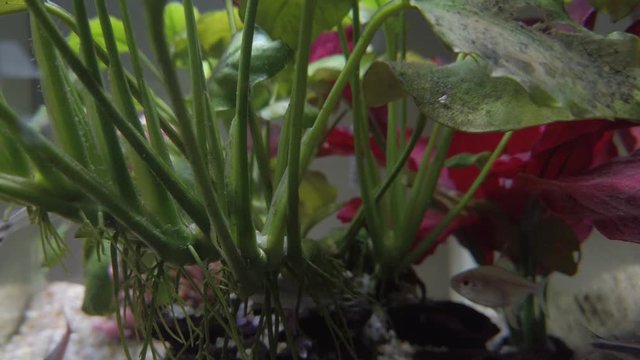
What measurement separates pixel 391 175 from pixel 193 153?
416 millimetres

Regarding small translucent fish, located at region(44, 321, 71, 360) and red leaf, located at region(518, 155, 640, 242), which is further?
small translucent fish, located at region(44, 321, 71, 360)

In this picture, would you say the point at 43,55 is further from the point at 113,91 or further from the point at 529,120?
the point at 529,120

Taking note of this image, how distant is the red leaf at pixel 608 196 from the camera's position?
0.66m

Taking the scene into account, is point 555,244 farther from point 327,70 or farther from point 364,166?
point 327,70

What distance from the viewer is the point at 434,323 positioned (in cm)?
90

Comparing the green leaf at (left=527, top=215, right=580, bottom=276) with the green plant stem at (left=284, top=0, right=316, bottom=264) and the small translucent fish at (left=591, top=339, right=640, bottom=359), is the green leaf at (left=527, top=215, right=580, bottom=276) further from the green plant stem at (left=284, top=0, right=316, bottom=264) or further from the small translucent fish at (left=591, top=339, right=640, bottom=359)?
the green plant stem at (left=284, top=0, right=316, bottom=264)

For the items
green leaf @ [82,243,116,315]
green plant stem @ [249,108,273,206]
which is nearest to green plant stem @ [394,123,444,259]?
green plant stem @ [249,108,273,206]

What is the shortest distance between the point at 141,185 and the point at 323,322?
14.4 inches

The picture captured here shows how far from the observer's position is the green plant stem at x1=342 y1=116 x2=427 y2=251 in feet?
2.59

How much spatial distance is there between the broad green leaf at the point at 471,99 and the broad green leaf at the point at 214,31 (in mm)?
531

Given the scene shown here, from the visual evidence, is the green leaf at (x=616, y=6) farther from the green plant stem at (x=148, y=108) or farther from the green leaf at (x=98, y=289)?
the green leaf at (x=98, y=289)

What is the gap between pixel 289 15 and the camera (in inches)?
26.0

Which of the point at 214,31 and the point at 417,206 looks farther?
the point at 214,31

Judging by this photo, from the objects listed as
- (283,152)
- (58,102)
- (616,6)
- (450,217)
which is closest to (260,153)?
(283,152)
